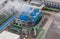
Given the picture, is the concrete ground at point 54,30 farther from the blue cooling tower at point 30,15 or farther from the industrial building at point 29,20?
the blue cooling tower at point 30,15

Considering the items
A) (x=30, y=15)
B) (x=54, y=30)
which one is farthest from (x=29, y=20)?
(x=54, y=30)

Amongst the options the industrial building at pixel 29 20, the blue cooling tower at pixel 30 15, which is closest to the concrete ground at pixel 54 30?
the industrial building at pixel 29 20

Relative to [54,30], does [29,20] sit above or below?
above

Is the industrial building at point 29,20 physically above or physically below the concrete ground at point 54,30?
above

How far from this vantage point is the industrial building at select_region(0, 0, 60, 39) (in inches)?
68.2

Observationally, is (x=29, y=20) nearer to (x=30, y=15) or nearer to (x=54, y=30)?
(x=30, y=15)

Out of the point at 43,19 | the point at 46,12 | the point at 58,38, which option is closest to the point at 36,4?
the point at 46,12

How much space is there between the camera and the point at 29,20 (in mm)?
1840

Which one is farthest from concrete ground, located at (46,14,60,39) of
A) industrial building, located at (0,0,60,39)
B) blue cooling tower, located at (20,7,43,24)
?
blue cooling tower, located at (20,7,43,24)

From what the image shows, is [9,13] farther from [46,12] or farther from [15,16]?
[46,12]

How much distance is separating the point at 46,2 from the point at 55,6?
0.56 ft

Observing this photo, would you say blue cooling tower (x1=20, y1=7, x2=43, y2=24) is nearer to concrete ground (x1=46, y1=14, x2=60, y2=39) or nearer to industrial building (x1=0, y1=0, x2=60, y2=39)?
industrial building (x1=0, y1=0, x2=60, y2=39)

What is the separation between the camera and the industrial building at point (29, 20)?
1732 millimetres

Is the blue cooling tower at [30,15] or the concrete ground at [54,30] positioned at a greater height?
the blue cooling tower at [30,15]
